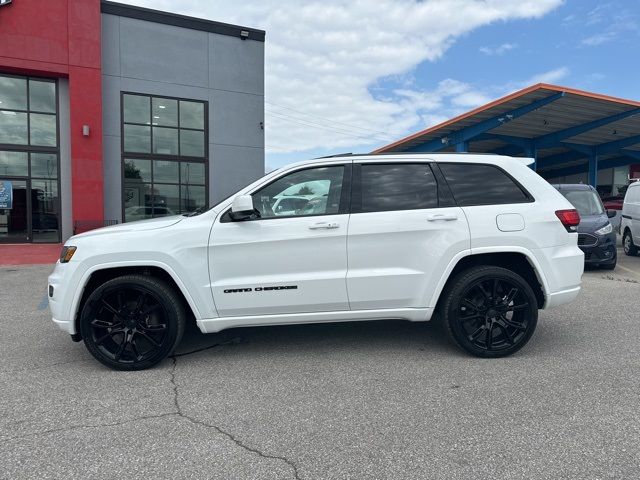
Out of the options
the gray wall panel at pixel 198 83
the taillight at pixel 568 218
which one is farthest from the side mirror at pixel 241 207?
the gray wall panel at pixel 198 83

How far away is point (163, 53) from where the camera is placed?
54.7 ft

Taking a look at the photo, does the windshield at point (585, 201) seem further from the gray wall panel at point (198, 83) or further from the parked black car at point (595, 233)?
the gray wall panel at point (198, 83)

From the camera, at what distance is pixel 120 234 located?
12.8 feet

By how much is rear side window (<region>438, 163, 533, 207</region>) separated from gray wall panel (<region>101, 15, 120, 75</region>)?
50.9 ft

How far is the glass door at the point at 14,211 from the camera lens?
1556 cm

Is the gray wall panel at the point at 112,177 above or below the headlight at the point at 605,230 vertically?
above

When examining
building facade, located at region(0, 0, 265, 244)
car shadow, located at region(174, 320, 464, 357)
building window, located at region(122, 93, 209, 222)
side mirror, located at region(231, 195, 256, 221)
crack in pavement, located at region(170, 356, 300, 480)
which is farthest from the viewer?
building window, located at region(122, 93, 209, 222)

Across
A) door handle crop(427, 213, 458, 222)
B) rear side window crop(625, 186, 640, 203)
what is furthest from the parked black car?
door handle crop(427, 213, 458, 222)

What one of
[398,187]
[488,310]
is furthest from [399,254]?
[488,310]

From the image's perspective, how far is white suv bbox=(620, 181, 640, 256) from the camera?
1177 cm

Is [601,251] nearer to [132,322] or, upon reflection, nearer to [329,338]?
[329,338]

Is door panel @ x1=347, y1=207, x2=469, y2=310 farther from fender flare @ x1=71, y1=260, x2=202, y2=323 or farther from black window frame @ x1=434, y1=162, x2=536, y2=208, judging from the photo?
fender flare @ x1=71, y1=260, x2=202, y2=323

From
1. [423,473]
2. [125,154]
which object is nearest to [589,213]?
[423,473]

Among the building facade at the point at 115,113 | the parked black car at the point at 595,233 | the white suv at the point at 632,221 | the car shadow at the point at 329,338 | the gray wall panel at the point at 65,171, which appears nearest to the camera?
the car shadow at the point at 329,338
